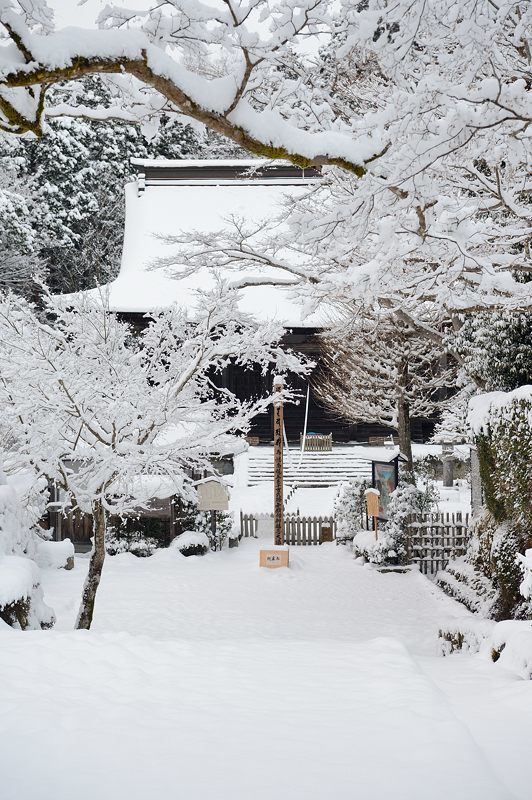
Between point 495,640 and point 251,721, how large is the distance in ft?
12.9

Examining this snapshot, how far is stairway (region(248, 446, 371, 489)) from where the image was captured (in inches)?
888

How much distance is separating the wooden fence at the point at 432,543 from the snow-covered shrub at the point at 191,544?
4853 millimetres

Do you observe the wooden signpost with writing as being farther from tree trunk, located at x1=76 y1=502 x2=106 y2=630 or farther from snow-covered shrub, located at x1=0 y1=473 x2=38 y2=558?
tree trunk, located at x1=76 y1=502 x2=106 y2=630

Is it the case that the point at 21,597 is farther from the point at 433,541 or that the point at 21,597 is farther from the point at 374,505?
the point at 433,541

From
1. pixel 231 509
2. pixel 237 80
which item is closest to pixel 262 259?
pixel 237 80

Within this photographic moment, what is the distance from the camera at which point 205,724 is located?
4566mm

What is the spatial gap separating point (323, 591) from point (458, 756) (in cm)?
908

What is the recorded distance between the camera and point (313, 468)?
2341 cm

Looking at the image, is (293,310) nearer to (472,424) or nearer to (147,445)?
(472,424)

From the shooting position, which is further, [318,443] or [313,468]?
[318,443]

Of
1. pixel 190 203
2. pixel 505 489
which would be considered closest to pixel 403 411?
pixel 505 489

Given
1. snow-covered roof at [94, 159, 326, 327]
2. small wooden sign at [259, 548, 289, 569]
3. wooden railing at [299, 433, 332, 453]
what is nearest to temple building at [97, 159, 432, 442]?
snow-covered roof at [94, 159, 326, 327]

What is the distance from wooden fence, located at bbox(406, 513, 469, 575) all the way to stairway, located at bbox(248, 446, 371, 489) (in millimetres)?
7109

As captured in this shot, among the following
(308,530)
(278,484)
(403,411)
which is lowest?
(308,530)
